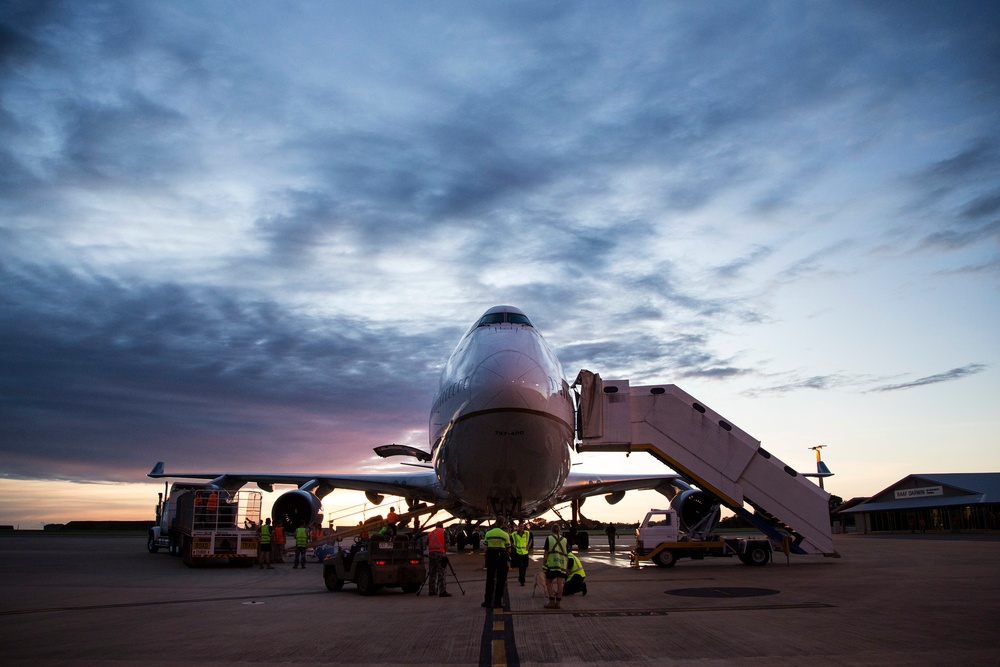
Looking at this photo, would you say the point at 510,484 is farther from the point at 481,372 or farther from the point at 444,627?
the point at 444,627

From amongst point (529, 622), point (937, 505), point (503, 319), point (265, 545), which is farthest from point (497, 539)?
point (937, 505)

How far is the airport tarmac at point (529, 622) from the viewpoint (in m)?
7.30

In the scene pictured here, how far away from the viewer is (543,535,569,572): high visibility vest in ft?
39.0

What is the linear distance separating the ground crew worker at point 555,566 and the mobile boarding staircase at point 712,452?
8043 millimetres

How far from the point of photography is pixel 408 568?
14.5 m

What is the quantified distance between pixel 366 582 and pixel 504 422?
4280 mm

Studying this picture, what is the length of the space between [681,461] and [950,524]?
4227 cm

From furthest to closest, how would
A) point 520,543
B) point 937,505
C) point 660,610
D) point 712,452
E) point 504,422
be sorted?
point 937,505 < point 712,452 < point 504,422 < point 520,543 < point 660,610

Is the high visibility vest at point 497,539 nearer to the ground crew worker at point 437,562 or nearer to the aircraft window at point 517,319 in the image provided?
the ground crew worker at point 437,562

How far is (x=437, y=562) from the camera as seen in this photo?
568 inches

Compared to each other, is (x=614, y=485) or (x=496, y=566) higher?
(x=614, y=485)

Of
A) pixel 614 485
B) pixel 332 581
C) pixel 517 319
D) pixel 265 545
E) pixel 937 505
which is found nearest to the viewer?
pixel 332 581

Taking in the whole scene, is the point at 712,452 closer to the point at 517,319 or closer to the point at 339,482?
the point at 517,319

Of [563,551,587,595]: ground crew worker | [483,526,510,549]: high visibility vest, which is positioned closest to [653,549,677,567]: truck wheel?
[563,551,587,595]: ground crew worker
